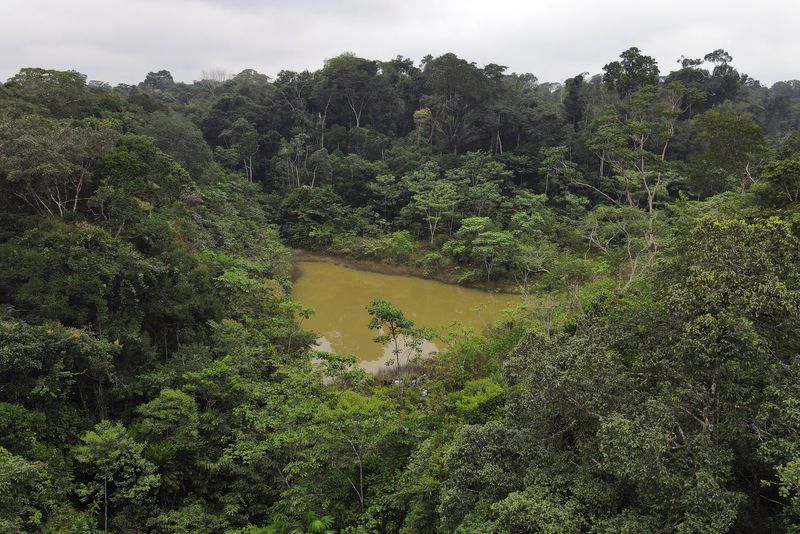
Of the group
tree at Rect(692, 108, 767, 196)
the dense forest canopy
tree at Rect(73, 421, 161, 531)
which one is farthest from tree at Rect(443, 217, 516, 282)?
tree at Rect(73, 421, 161, 531)

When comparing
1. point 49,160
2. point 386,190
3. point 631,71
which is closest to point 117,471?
point 49,160

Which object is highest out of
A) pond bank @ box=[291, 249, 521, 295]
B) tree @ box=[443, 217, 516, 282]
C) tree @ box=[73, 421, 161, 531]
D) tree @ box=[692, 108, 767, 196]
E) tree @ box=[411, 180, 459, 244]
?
tree @ box=[692, 108, 767, 196]

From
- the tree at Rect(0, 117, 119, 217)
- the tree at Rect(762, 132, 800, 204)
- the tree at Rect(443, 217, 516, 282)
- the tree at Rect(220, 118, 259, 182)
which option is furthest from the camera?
the tree at Rect(220, 118, 259, 182)

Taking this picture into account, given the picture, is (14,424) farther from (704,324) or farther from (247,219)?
(247,219)

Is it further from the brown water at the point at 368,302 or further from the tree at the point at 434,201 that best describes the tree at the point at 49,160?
the tree at the point at 434,201

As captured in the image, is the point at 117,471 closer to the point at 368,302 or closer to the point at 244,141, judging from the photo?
A: the point at 368,302

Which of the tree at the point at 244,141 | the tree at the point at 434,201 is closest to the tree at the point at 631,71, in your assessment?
the tree at the point at 434,201

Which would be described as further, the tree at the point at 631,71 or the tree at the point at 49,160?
the tree at the point at 631,71

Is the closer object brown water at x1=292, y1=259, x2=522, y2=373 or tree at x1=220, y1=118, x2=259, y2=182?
brown water at x1=292, y1=259, x2=522, y2=373

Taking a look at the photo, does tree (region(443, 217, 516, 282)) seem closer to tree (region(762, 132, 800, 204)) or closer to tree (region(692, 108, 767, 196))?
tree (region(692, 108, 767, 196))
